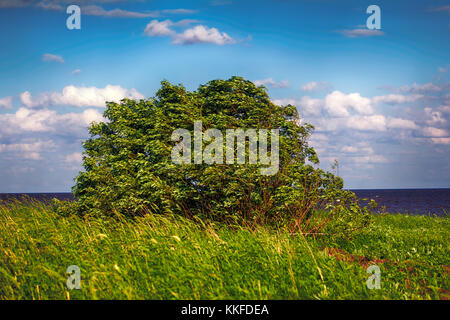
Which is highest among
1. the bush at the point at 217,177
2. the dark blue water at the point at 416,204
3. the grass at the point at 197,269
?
the bush at the point at 217,177

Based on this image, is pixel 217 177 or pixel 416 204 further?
pixel 416 204

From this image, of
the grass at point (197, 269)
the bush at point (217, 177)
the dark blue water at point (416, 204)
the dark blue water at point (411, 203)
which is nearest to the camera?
the grass at point (197, 269)

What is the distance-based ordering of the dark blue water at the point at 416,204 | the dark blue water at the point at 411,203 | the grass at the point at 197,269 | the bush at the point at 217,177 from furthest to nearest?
the dark blue water at the point at 416,204 → the dark blue water at the point at 411,203 → the bush at the point at 217,177 → the grass at the point at 197,269

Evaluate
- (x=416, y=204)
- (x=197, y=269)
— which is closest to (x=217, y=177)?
(x=197, y=269)

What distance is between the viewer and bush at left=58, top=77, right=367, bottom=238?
441 inches

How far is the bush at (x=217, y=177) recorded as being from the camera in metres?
11.2

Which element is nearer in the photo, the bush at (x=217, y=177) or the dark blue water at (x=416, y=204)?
the bush at (x=217, y=177)

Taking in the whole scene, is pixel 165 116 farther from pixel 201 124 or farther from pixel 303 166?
pixel 303 166

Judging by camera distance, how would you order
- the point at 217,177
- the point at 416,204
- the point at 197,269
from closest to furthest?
the point at 197,269
the point at 217,177
the point at 416,204

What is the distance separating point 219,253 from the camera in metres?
7.51

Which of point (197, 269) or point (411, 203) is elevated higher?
point (197, 269)

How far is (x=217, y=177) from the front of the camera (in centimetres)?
1097

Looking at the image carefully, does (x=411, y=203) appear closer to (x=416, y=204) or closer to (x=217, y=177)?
(x=416, y=204)

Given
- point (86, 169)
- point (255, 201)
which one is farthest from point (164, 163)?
point (86, 169)
